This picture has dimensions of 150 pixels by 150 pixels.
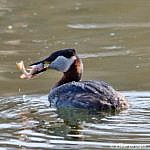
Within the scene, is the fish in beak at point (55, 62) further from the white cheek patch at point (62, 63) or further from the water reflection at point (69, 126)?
the water reflection at point (69, 126)

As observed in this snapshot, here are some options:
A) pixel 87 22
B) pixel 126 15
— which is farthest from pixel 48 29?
pixel 126 15

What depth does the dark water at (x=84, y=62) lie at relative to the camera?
8852mm

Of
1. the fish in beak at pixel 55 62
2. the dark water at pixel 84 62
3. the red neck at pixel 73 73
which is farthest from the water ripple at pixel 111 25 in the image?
the fish in beak at pixel 55 62

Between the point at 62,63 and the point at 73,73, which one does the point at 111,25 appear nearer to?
the point at 73,73

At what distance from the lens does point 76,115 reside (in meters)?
10.1

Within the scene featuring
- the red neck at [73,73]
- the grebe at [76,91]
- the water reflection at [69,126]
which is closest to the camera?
the water reflection at [69,126]

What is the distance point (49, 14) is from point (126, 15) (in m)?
1.57

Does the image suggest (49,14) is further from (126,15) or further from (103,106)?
(103,106)

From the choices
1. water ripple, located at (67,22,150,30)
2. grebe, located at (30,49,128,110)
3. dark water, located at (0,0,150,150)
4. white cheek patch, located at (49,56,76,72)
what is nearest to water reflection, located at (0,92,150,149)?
dark water, located at (0,0,150,150)

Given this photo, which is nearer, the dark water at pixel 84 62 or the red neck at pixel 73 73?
the dark water at pixel 84 62

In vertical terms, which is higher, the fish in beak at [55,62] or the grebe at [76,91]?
the fish in beak at [55,62]

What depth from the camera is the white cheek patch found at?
1124cm

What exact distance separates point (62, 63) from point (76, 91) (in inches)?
31.9

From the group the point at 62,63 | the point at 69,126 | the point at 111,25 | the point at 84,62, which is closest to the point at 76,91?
the point at 62,63
